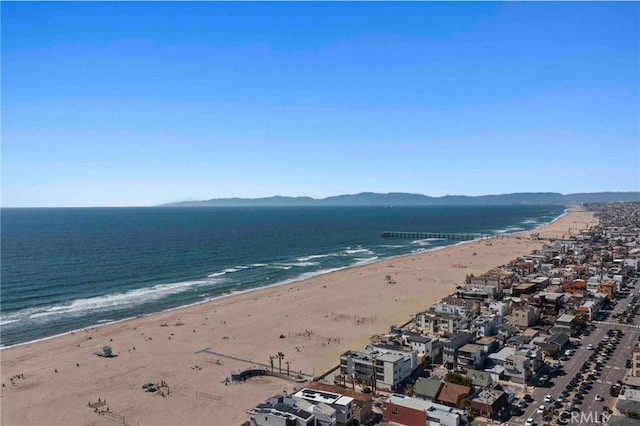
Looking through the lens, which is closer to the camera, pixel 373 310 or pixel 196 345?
pixel 196 345

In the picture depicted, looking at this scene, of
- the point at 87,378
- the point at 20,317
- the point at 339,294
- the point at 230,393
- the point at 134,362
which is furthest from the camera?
the point at 339,294

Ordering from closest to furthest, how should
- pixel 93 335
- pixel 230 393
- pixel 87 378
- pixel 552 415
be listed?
pixel 552 415, pixel 230 393, pixel 87 378, pixel 93 335

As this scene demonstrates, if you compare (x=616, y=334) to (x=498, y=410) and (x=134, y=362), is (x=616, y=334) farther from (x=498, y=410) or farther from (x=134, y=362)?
(x=134, y=362)

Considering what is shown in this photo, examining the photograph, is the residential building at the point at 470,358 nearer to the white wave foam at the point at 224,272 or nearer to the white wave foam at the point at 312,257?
the white wave foam at the point at 224,272

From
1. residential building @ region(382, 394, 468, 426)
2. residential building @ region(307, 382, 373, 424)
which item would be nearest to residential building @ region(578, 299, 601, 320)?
residential building @ region(382, 394, 468, 426)

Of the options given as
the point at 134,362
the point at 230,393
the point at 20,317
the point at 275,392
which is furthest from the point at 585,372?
the point at 20,317
